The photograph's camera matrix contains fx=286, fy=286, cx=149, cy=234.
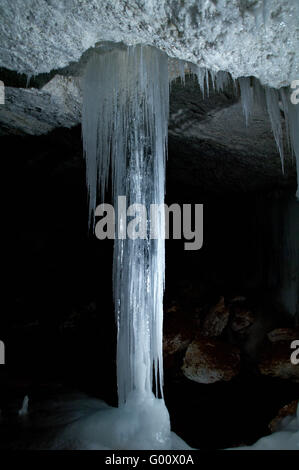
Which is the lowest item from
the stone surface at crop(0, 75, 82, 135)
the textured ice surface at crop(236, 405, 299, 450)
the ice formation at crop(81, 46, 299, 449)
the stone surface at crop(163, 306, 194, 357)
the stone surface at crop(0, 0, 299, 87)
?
the stone surface at crop(163, 306, 194, 357)

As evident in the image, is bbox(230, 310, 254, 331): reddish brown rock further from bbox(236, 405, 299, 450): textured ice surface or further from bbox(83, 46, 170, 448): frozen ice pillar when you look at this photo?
bbox(83, 46, 170, 448): frozen ice pillar

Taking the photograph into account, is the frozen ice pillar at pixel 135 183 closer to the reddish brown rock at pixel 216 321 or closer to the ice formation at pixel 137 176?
the ice formation at pixel 137 176

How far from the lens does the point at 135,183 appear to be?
11.1 feet

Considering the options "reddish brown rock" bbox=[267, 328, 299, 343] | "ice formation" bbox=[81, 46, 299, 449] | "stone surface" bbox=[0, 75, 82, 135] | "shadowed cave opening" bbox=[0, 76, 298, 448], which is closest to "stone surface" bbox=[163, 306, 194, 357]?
"shadowed cave opening" bbox=[0, 76, 298, 448]

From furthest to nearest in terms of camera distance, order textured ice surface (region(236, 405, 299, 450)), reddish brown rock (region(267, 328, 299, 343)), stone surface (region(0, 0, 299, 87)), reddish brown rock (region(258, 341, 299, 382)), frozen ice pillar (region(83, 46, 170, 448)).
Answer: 1. reddish brown rock (region(267, 328, 299, 343))
2. reddish brown rock (region(258, 341, 299, 382))
3. frozen ice pillar (region(83, 46, 170, 448))
4. textured ice surface (region(236, 405, 299, 450))
5. stone surface (region(0, 0, 299, 87))

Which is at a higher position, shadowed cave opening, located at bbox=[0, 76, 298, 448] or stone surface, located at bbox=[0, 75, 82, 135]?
stone surface, located at bbox=[0, 75, 82, 135]

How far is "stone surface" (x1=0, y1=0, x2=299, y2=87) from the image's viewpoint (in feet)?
6.70

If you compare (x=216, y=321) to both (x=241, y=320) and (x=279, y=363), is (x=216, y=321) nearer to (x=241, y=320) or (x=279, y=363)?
(x=241, y=320)

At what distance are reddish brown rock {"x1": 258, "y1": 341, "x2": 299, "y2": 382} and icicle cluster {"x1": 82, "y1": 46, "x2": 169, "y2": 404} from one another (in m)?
3.86

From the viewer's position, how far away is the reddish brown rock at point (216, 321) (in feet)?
24.9

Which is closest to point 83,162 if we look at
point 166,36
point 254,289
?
point 166,36

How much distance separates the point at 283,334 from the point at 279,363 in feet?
3.09

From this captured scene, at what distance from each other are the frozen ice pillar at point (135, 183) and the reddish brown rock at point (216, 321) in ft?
15.3

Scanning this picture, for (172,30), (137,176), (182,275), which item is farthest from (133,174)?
(182,275)
